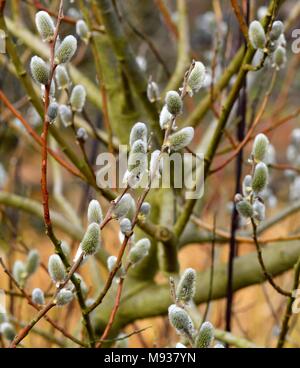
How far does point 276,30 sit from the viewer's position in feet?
2.73

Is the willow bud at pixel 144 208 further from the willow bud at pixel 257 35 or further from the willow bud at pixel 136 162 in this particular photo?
the willow bud at pixel 257 35

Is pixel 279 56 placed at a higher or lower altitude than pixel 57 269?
higher

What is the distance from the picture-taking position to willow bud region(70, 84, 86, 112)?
886 mm

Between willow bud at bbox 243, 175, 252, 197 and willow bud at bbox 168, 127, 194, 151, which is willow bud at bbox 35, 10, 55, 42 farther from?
willow bud at bbox 243, 175, 252, 197

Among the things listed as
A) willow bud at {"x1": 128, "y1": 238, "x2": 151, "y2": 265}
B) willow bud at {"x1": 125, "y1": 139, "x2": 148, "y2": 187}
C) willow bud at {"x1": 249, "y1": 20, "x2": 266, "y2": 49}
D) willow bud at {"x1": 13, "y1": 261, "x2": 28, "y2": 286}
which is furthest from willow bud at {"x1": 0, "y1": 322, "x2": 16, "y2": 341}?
willow bud at {"x1": 249, "y1": 20, "x2": 266, "y2": 49}

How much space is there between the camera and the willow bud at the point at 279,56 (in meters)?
0.94

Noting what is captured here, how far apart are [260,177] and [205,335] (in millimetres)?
194

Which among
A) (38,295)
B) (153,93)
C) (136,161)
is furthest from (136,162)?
(153,93)

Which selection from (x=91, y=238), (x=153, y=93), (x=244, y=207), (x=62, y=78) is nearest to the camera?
(x=91, y=238)

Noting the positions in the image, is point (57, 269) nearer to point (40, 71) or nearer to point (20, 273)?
point (40, 71)

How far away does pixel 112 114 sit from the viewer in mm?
1284

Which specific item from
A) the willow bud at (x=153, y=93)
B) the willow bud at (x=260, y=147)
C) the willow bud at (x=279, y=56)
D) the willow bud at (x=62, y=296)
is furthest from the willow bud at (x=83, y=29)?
the willow bud at (x=62, y=296)

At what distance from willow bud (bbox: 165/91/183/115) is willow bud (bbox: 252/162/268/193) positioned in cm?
12
